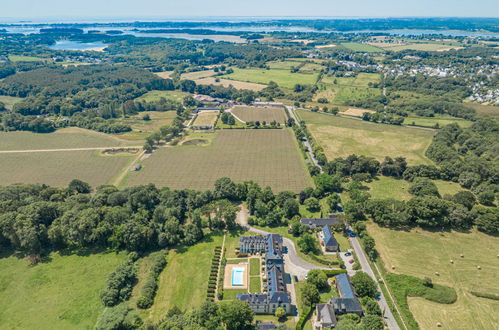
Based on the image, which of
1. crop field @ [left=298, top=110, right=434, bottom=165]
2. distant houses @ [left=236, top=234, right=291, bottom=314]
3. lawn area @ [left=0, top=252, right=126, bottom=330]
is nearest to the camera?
distant houses @ [left=236, top=234, right=291, bottom=314]

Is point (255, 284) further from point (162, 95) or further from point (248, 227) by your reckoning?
point (162, 95)

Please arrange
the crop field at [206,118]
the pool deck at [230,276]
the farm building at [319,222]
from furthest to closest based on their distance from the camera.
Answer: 1. the crop field at [206,118]
2. the farm building at [319,222]
3. the pool deck at [230,276]

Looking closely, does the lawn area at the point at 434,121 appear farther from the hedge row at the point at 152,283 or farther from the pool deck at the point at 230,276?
the hedge row at the point at 152,283

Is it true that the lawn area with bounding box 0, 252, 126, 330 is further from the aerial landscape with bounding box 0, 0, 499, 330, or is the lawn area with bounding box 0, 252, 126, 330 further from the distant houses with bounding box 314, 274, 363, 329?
the distant houses with bounding box 314, 274, 363, 329

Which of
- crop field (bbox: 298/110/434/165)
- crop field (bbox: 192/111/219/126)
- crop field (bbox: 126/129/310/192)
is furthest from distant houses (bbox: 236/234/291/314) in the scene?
crop field (bbox: 192/111/219/126)

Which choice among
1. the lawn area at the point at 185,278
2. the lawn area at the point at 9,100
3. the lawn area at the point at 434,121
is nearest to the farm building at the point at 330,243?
the lawn area at the point at 185,278
